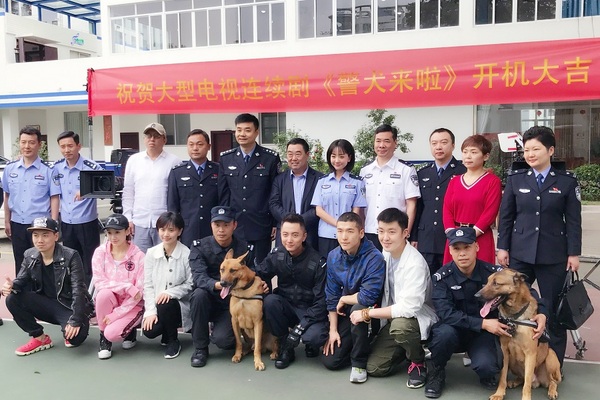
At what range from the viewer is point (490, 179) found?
3838 millimetres

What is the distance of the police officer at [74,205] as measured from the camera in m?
4.95

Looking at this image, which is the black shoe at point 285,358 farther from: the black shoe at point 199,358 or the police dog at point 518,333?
the police dog at point 518,333

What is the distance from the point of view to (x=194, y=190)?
15.1 feet

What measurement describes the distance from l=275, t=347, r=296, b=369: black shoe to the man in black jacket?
1.44 m

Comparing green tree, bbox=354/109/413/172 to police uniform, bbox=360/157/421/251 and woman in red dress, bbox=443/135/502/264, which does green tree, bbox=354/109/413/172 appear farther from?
woman in red dress, bbox=443/135/502/264

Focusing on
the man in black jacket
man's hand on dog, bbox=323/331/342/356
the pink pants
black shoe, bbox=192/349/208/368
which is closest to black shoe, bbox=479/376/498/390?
man's hand on dog, bbox=323/331/342/356

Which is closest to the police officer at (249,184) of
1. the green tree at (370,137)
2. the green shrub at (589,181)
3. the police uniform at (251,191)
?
the police uniform at (251,191)

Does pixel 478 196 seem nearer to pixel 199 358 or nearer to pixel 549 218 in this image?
pixel 549 218

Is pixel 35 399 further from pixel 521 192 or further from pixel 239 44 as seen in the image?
pixel 239 44

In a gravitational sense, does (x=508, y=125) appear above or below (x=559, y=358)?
above

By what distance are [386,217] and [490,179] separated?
897mm

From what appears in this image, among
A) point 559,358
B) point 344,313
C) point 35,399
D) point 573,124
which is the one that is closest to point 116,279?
point 35,399

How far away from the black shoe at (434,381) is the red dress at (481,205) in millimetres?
896

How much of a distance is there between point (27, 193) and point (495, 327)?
4045mm
